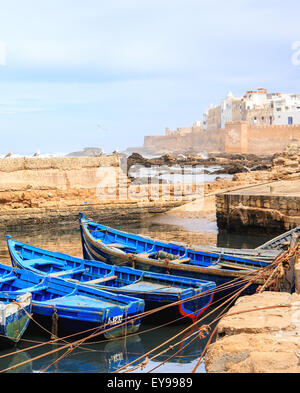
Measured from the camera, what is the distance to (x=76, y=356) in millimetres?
6938

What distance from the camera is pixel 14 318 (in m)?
7.07

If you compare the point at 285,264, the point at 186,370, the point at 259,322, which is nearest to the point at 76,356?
the point at 186,370

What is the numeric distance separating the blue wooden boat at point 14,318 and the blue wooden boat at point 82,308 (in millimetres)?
251

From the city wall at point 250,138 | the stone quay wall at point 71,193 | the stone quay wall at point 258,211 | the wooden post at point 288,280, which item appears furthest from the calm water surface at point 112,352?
the city wall at point 250,138

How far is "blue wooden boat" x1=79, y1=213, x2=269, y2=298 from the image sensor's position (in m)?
9.08

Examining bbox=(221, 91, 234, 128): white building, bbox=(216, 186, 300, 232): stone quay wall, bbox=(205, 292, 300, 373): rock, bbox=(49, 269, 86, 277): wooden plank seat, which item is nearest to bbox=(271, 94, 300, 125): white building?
bbox=(221, 91, 234, 128): white building

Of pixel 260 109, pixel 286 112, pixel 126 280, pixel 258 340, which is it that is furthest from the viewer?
pixel 260 109

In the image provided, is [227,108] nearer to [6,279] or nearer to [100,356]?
[6,279]

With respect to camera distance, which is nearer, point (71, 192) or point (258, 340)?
point (258, 340)

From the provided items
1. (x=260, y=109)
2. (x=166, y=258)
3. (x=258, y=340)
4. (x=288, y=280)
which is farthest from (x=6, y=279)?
(x=260, y=109)

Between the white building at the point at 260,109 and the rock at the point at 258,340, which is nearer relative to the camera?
the rock at the point at 258,340

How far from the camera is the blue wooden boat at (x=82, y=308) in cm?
709

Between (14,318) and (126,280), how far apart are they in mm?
2478

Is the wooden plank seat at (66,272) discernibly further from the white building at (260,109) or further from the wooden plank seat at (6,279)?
the white building at (260,109)
